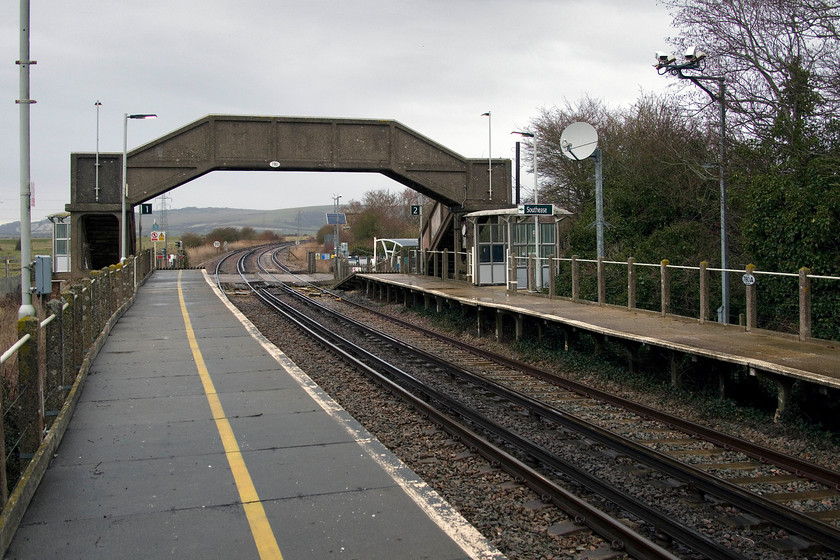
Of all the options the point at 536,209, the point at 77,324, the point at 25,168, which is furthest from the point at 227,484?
the point at 536,209

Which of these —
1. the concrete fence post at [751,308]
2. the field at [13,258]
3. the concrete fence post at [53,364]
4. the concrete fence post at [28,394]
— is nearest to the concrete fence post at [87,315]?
the concrete fence post at [53,364]

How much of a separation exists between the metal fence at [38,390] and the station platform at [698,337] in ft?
24.1

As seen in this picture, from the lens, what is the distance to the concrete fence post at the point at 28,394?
601 centimetres

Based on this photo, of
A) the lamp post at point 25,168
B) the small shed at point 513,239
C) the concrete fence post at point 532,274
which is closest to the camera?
the lamp post at point 25,168

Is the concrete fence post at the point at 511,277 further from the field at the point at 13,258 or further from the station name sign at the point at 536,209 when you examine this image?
the field at the point at 13,258

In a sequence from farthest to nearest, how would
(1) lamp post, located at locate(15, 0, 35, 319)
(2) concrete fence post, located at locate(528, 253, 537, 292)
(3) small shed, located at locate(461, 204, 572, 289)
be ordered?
(3) small shed, located at locate(461, 204, 572, 289)
(2) concrete fence post, located at locate(528, 253, 537, 292)
(1) lamp post, located at locate(15, 0, 35, 319)

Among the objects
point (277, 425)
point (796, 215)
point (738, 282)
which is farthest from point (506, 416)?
point (738, 282)

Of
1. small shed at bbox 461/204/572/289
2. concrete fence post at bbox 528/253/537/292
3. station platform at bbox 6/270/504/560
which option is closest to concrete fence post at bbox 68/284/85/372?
station platform at bbox 6/270/504/560

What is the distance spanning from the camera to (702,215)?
69.3ft

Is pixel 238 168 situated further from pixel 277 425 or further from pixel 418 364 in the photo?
pixel 277 425

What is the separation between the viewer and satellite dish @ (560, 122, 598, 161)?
17531 mm

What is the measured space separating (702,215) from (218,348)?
1449 cm

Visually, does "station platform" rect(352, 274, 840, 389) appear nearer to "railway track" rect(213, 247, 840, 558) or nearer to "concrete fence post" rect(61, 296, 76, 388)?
"railway track" rect(213, 247, 840, 558)

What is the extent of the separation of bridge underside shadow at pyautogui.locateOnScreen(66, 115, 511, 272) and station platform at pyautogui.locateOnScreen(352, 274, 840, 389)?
10.2 m
